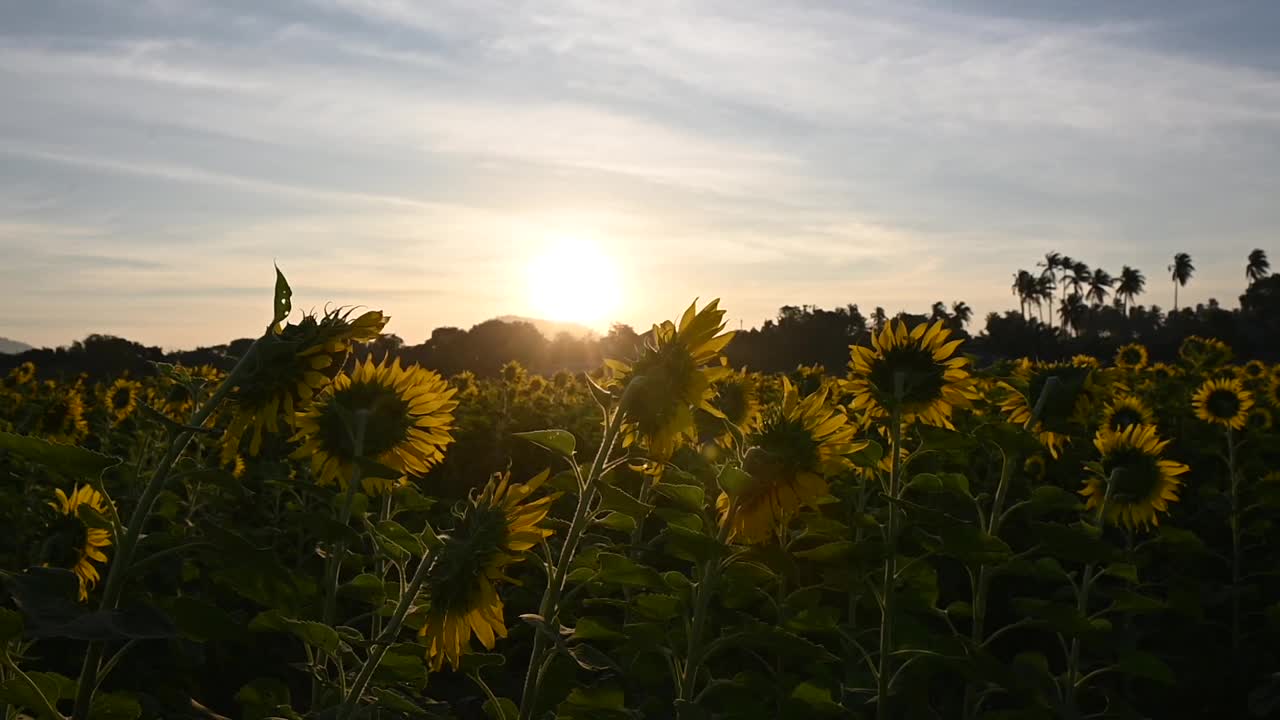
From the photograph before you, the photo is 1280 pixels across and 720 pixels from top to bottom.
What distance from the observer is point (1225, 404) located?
8.16m

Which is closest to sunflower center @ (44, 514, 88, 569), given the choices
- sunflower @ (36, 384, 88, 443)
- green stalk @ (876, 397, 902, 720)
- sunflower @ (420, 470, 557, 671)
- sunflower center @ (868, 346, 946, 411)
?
sunflower @ (420, 470, 557, 671)

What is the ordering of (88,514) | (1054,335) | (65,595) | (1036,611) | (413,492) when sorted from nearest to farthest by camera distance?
1. (65,595)
2. (88,514)
3. (413,492)
4. (1036,611)
5. (1054,335)

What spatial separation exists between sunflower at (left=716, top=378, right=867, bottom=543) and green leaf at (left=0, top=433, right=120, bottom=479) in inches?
65.0

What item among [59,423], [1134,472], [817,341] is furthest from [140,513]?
[817,341]

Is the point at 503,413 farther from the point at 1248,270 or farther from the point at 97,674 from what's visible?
the point at 1248,270

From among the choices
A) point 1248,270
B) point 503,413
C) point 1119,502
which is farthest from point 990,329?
point 1119,502

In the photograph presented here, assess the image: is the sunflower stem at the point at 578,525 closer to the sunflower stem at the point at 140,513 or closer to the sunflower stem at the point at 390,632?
the sunflower stem at the point at 390,632

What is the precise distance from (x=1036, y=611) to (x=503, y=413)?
36.5 feet

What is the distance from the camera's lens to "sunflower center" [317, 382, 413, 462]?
8.55ft

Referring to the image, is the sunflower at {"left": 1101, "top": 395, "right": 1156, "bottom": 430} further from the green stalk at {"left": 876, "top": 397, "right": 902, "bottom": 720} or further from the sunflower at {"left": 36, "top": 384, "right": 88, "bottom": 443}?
the sunflower at {"left": 36, "top": 384, "right": 88, "bottom": 443}

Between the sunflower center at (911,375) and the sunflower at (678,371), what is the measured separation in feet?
3.50

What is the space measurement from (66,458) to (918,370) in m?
2.84

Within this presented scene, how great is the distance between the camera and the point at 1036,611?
3.63 meters

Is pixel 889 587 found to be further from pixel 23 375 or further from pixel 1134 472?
pixel 23 375
